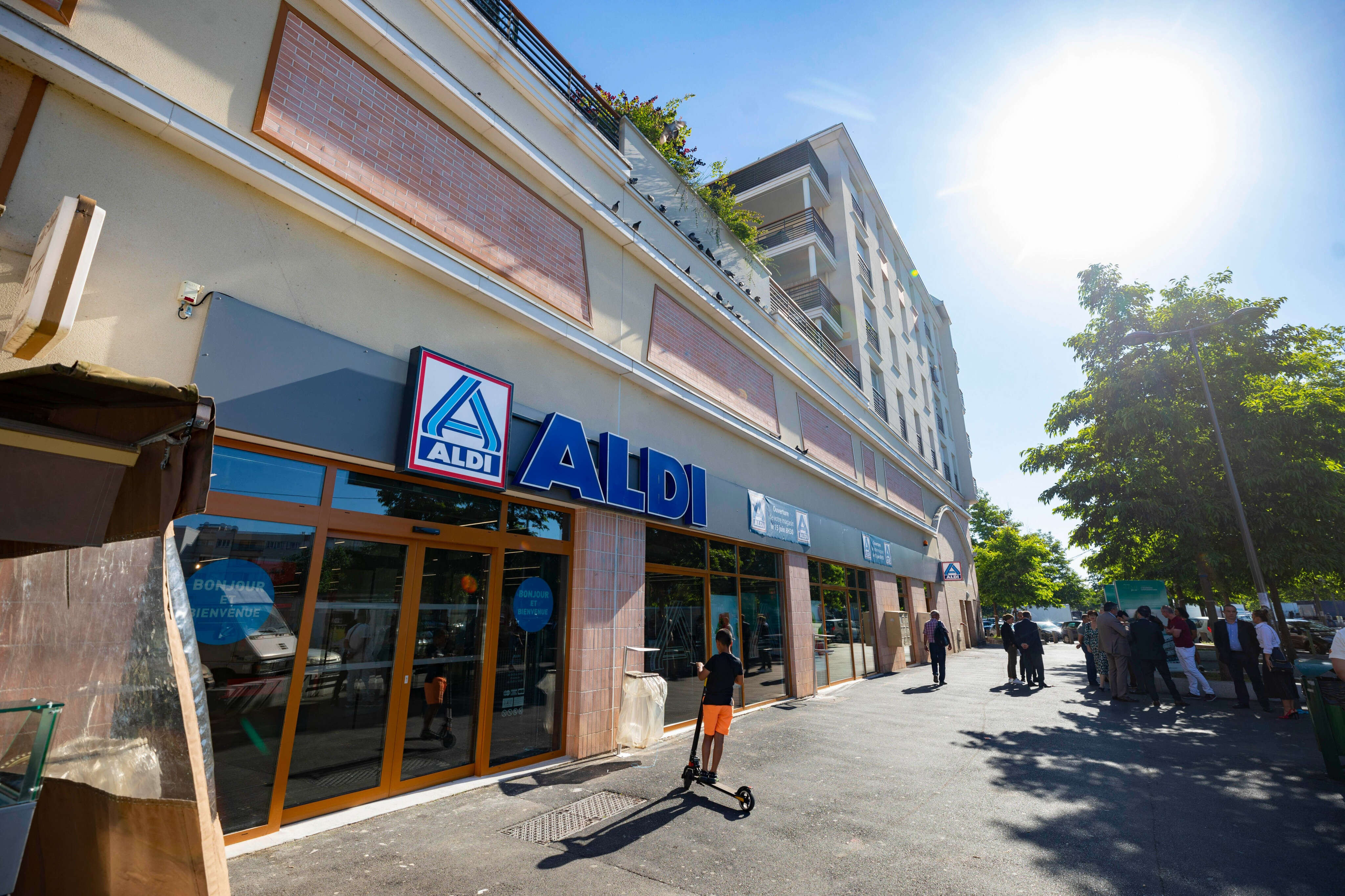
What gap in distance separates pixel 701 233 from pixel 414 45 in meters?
6.63

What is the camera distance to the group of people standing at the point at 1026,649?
1375 cm

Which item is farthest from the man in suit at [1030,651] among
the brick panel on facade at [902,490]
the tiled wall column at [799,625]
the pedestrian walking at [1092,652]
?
the brick panel on facade at [902,490]

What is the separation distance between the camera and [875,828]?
16.8 ft

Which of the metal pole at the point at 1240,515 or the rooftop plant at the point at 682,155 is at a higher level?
the rooftop plant at the point at 682,155

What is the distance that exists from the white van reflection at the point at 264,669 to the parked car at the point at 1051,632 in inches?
1541

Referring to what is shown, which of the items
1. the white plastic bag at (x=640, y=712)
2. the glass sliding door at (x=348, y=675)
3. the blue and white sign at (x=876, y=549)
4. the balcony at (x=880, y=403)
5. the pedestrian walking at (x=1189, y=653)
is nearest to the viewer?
the glass sliding door at (x=348, y=675)

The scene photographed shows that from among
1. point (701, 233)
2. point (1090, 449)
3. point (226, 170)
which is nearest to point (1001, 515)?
point (1090, 449)

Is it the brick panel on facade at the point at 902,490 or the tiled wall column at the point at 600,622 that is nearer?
the tiled wall column at the point at 600,622

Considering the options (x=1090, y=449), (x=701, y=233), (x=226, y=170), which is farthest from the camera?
(x=1090, y=449)

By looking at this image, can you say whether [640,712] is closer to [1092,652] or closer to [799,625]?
[799,625]

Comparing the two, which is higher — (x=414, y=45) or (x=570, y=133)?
(x=570, y=133)

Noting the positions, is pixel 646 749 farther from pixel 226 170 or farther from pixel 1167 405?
pixel 1167 405

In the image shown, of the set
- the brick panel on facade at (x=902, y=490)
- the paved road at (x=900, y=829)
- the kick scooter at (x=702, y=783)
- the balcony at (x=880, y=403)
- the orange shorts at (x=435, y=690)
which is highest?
the balcony at (x=880, y=403)

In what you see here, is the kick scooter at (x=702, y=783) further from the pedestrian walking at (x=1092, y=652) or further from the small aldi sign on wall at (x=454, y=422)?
the pedestrian walking at (x=1092, y=652)
